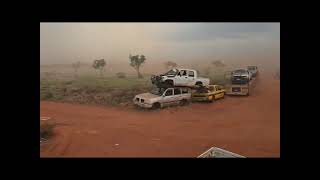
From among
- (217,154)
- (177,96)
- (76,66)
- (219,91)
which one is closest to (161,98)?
(177,96)

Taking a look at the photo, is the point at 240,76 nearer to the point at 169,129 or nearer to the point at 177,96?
the point at 177,96

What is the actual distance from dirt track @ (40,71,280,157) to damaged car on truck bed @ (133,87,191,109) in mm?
88

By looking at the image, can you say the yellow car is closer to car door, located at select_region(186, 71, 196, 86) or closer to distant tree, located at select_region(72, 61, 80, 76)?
car door, located at select_region(186, 71, 196, 86)

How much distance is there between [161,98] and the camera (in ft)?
16.8

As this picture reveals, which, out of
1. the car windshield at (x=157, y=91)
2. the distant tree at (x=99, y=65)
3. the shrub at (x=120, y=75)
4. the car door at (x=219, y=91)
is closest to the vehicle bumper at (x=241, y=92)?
the car door at (x=219, y=91)

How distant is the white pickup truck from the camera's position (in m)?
5.10

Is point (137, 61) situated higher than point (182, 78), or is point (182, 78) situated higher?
point (137, 61)

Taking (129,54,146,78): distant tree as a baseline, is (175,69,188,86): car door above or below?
below

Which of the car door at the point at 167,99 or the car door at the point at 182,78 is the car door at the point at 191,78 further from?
the car door at the point at 167,99

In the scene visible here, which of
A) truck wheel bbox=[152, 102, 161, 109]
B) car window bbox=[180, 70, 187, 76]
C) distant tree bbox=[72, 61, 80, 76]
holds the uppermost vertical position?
distant tree bbox=[72, 61, 80, 76]

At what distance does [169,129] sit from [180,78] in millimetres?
654

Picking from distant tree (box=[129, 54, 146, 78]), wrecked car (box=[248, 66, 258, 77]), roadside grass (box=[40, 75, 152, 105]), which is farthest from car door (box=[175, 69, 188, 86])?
wrecked car (box=[248, 66, 258, 77])

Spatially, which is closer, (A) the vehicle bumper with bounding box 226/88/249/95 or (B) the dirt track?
(B) the dirt track
